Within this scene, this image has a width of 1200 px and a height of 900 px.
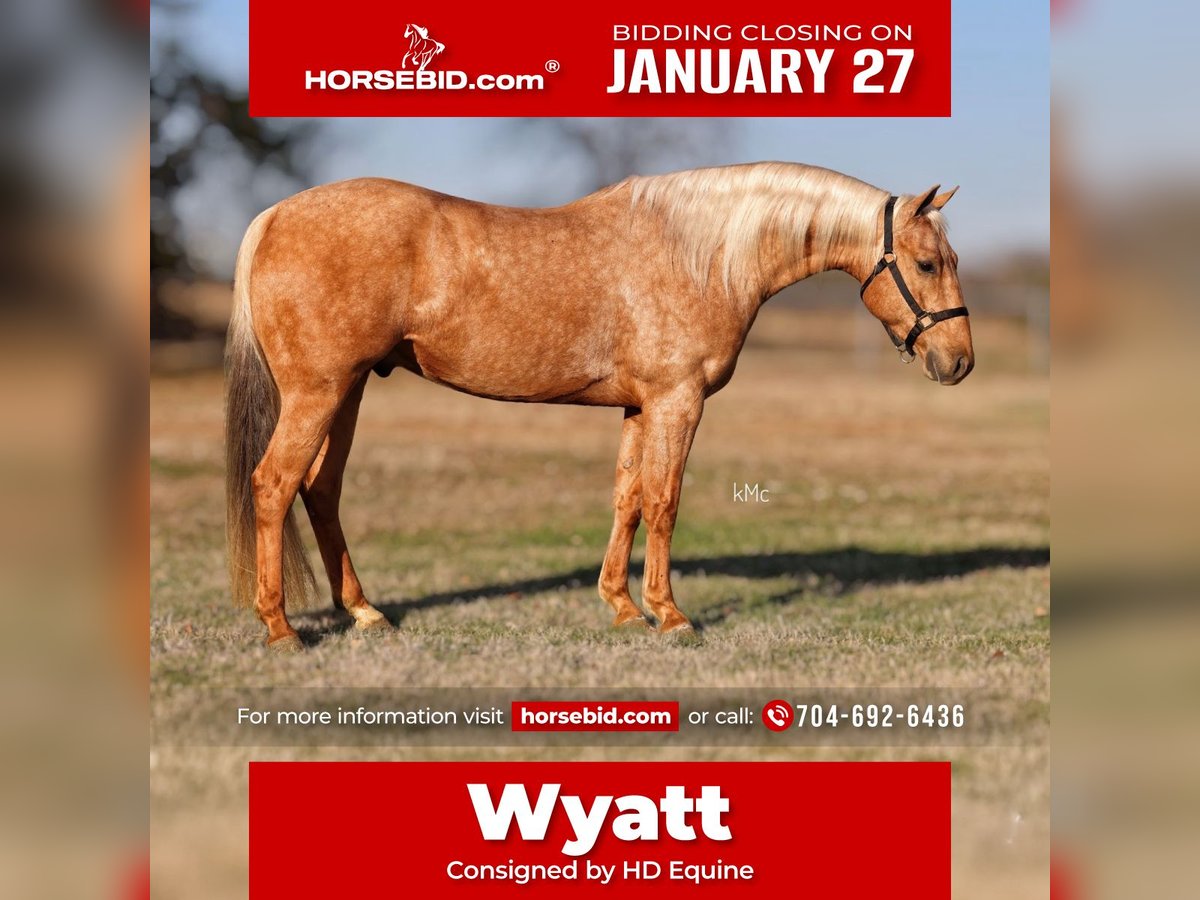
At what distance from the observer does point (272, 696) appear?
16.2 ft

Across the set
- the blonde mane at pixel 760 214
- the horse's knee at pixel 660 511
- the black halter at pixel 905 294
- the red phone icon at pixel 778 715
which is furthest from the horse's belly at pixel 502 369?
the red phone icon at pixel 778 715

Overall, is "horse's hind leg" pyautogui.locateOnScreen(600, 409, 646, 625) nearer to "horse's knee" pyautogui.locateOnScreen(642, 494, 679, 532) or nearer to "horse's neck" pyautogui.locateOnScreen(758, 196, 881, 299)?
"horse's knee" pyautogui.locateOnScreen(642, 494, 679, 532)

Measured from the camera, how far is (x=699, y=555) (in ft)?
36.7

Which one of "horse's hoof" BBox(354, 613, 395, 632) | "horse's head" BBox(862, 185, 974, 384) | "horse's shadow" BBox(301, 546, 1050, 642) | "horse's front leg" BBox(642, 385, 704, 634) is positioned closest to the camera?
"horse's head" BBox(862, 185, 974, 384)

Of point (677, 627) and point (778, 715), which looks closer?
point (778, 715)

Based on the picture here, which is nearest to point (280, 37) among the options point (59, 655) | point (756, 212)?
point (756, 212)

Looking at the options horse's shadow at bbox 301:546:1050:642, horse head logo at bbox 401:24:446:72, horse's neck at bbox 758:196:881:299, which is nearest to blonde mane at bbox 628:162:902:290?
horse's neck at bbox 758:196:881:299

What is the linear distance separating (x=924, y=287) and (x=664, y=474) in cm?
188

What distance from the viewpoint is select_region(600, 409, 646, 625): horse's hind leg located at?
708 centimetres

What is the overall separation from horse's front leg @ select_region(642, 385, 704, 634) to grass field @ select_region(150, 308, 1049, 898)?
0.26 metres

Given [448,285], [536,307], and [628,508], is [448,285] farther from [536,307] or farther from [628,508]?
[628,508]

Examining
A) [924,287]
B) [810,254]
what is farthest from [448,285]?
[924,287]

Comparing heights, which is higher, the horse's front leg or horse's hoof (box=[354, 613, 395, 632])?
the horse's front leg

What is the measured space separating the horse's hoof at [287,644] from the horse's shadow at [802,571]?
1.52 m
